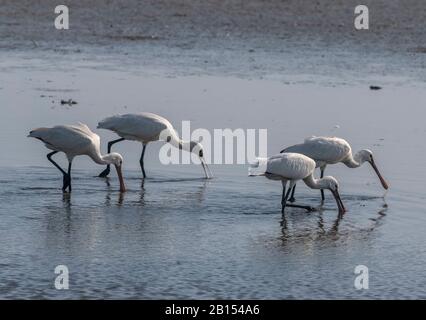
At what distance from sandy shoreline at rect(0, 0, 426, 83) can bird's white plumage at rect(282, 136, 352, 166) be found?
735 centimetres

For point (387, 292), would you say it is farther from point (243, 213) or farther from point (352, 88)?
point (352, 88)

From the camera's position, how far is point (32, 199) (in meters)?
13.2

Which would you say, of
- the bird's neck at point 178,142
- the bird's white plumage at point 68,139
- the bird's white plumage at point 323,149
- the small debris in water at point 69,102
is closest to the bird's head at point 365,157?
the bird's white plumage at point 323,149

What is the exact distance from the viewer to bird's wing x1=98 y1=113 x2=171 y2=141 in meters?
15.3

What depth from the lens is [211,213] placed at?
12867 millimetres

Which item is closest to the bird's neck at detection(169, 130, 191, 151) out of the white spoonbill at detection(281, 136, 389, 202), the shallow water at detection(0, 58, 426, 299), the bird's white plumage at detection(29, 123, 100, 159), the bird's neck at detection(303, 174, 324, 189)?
the shallow water at detection(0, 58, 426, 299)

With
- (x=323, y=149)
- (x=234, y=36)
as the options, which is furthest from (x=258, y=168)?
(x=234, y=36)

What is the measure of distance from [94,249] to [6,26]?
51.1 feet

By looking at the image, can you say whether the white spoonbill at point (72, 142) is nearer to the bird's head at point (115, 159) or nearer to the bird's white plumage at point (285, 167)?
the bird's head at point (115, 159)

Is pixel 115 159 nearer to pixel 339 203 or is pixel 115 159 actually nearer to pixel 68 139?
pixel 68 139

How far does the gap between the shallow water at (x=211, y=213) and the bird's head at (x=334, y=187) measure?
15 centimetres

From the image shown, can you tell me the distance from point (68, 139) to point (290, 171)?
2.64m

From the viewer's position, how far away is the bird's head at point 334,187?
43.0 feet
